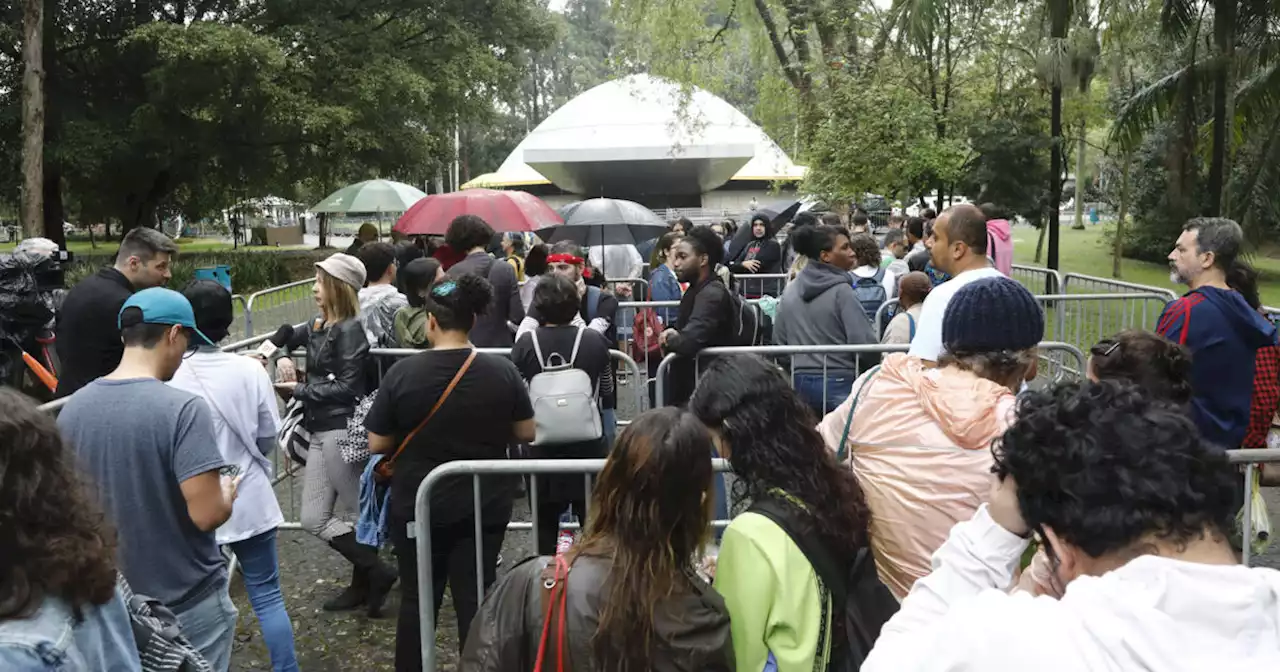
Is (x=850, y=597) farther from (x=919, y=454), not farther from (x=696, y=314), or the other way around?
(x=696, y=314)

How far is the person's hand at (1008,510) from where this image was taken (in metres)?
1.78

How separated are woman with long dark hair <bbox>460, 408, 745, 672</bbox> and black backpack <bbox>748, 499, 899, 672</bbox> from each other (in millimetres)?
257

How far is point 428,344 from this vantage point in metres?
5.82

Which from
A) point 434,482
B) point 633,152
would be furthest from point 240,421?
point 633,152

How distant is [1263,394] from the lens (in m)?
4.83

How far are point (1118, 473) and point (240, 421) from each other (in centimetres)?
337

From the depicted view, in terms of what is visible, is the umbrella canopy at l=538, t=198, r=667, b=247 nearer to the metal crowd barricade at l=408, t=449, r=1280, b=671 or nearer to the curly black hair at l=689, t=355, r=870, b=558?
the metal crowd barricade at l=408, t=449, r=1280, b=671

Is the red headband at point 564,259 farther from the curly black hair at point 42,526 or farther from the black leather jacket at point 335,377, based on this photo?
the curly black hair at point 42,526

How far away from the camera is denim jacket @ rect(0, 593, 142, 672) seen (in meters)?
1.75

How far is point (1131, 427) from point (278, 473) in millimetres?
6199

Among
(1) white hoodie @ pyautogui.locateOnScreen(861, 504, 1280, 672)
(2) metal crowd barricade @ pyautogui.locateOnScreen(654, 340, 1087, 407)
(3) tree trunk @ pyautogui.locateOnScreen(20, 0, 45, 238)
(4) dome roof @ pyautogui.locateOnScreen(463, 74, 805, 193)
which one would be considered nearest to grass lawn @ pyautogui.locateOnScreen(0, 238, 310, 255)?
(4) dome roof @ pyautogui.locateOnScreen(463, 74, 805, 193)

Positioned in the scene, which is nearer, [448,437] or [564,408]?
[448,437]

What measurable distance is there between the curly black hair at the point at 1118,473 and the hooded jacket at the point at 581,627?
82 cm

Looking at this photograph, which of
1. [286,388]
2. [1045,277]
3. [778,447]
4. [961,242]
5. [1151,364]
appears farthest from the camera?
Result: [1045,277]
